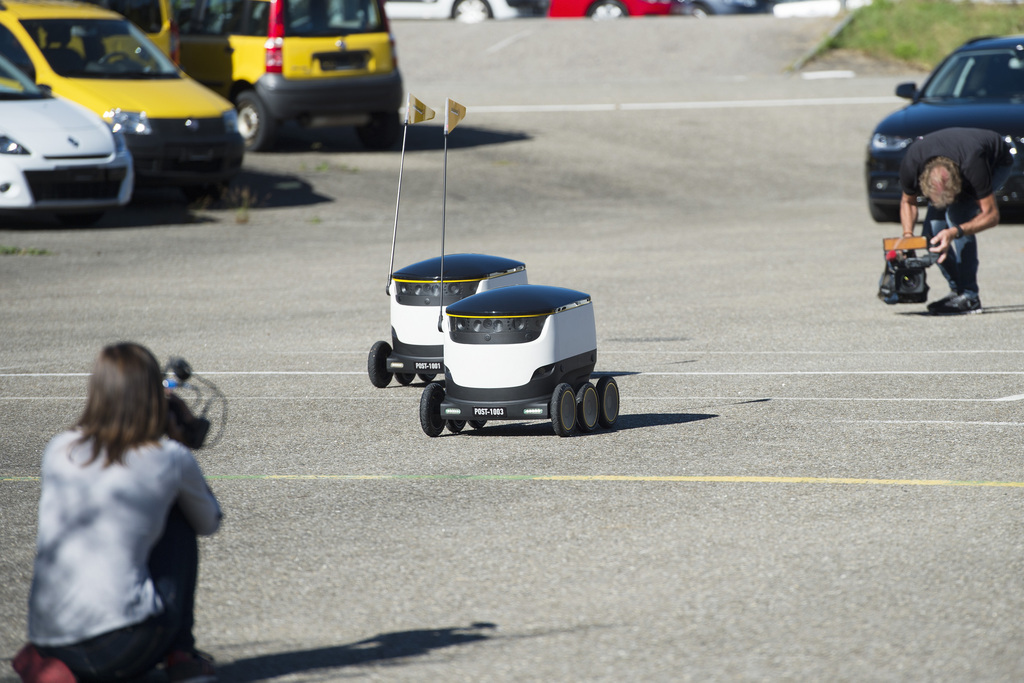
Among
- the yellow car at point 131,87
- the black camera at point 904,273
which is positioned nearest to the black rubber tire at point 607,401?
the black camera at point 904,273

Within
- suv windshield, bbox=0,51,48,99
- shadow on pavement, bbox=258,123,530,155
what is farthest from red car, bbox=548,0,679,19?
suv windshield, bbox=0,51,48,99

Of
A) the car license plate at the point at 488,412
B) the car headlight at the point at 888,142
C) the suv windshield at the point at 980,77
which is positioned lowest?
the car license plate at the point at 488,412

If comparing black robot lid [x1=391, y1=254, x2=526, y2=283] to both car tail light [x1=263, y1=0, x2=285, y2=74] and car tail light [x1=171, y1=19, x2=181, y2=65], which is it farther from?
car tail light [x1=171, y1=19, x2=181, y2=65]

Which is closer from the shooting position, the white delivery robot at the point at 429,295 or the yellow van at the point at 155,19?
the white delivery robot at the point at 429,295

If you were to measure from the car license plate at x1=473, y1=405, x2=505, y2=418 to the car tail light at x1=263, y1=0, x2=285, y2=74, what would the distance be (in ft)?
44.7

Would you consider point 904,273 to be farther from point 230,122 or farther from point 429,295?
point 230,122

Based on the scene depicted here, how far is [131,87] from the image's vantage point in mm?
16969

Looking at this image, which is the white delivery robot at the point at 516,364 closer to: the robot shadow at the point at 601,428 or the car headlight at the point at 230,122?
the robot shadow at the point at 601,428

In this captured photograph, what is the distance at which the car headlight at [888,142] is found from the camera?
15250mm

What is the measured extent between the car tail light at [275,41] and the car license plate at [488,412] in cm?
1364

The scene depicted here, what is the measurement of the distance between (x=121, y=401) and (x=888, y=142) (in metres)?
13.0

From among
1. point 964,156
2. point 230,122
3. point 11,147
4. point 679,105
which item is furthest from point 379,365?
point 679,105

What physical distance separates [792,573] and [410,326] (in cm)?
399

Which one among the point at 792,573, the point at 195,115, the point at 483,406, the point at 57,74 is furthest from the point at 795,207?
the point at 792,573
